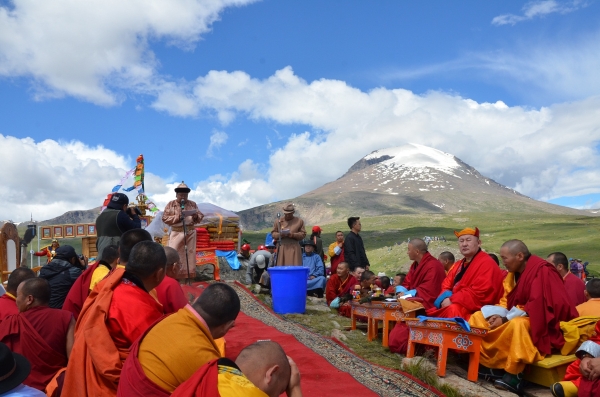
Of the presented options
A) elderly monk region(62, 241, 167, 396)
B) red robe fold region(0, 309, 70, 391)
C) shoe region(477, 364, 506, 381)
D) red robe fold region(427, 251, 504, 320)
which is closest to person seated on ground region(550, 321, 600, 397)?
shoe region(477, 364, 506, 381)

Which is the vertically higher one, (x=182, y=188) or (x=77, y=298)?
(x=182, y=188)

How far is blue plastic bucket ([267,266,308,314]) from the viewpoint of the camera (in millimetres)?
8359

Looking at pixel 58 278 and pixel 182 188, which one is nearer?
pixel 58 278

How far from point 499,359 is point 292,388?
361 cm

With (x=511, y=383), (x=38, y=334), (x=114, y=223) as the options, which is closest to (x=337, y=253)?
(x=114, y=223)

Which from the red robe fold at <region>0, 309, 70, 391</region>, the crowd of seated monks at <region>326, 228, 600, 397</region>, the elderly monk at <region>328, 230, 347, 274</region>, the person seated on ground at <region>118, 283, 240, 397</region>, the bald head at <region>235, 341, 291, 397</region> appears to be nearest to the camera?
the bald head at <region>235, 341, 291, 397</region>

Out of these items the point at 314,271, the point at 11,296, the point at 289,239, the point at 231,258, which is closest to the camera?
the point at 11,296

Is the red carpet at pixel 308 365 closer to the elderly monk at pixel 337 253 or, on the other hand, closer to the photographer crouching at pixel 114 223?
the photographer crouching at pixel 114 223

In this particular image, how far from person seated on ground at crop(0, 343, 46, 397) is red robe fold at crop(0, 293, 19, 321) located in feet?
6.22

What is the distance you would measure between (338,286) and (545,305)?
16.4 feet

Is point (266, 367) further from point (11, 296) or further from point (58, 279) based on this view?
point (58, 279)

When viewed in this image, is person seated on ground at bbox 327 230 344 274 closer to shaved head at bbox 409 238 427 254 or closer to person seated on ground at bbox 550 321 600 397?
shaved head at bbox 409 238 427 254

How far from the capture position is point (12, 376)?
2.54 m

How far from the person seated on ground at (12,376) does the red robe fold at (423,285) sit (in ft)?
15.0
